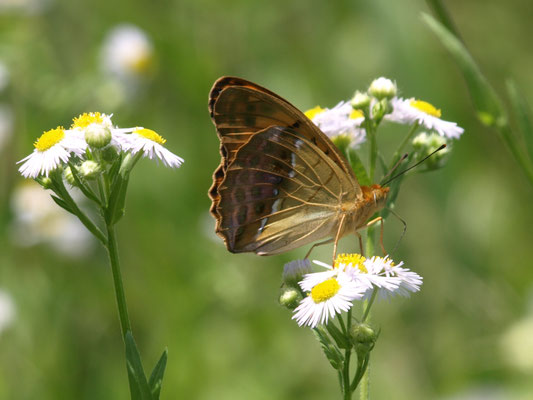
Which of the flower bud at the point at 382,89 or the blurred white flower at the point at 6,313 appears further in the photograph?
the blurred white flower at the point at 6,313

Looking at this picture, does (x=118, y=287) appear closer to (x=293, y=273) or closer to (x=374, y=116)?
(x=293, y=273)

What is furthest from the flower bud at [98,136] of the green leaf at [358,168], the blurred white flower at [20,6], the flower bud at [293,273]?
the blurred white flower at [20,6]

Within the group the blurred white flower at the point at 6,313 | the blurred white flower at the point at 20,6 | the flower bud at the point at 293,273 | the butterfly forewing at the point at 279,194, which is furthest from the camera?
the blurred white flower at the point at 20,6

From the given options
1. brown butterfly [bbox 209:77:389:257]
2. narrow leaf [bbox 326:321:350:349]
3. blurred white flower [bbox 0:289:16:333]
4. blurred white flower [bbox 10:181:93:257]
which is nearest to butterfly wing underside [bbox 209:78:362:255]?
brown butterfly [bbox 209:77:389:257]

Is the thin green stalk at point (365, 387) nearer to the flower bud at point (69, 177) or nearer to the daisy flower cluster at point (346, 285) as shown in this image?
the daisy flower cluster at point (346, 285)

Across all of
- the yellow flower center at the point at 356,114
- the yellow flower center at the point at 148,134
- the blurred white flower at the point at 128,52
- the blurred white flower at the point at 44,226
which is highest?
the blurred white flower at the point at 128,52
